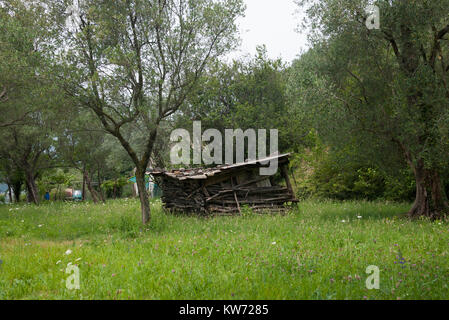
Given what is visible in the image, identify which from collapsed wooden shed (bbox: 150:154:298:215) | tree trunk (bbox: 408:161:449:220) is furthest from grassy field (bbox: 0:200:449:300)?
collapsed wooden shed (bbox: 150:154:298:215)

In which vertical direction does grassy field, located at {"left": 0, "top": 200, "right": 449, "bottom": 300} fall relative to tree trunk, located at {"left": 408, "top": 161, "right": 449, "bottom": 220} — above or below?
below

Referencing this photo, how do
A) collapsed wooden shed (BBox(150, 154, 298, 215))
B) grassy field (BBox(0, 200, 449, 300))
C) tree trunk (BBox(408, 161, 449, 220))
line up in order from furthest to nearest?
collapsed wooden shed (BBox(150, 154, 298, 215)), tree trunk (BBox(408, 161, 449, 220)), grassy field (BBox(0, 200, 449, 300))

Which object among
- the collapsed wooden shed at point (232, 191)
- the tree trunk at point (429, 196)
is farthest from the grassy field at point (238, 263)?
the collapsed wooden shed at point (232, 191)

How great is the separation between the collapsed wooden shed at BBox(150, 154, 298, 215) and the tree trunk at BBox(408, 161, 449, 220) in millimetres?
5061

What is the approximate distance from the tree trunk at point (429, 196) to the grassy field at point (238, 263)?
7.76ft

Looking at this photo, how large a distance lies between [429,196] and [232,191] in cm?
780

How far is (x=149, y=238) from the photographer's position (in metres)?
9.11

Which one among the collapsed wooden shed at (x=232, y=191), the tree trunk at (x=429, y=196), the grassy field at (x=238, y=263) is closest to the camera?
the grassy field at (x=238, y=263)

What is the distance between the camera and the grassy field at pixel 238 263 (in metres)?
4.89

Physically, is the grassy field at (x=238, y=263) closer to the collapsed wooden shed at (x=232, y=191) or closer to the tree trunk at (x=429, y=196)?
the tree trunk at (x=429, y=196)

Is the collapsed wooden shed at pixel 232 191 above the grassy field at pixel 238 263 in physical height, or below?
above

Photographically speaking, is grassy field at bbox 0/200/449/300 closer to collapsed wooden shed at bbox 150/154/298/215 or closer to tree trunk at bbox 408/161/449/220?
tree trunk at bbox 408/161/449/220

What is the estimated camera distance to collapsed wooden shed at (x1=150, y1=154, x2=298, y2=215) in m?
14.1

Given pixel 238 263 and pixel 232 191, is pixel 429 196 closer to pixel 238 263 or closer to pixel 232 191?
pixel 232 191
